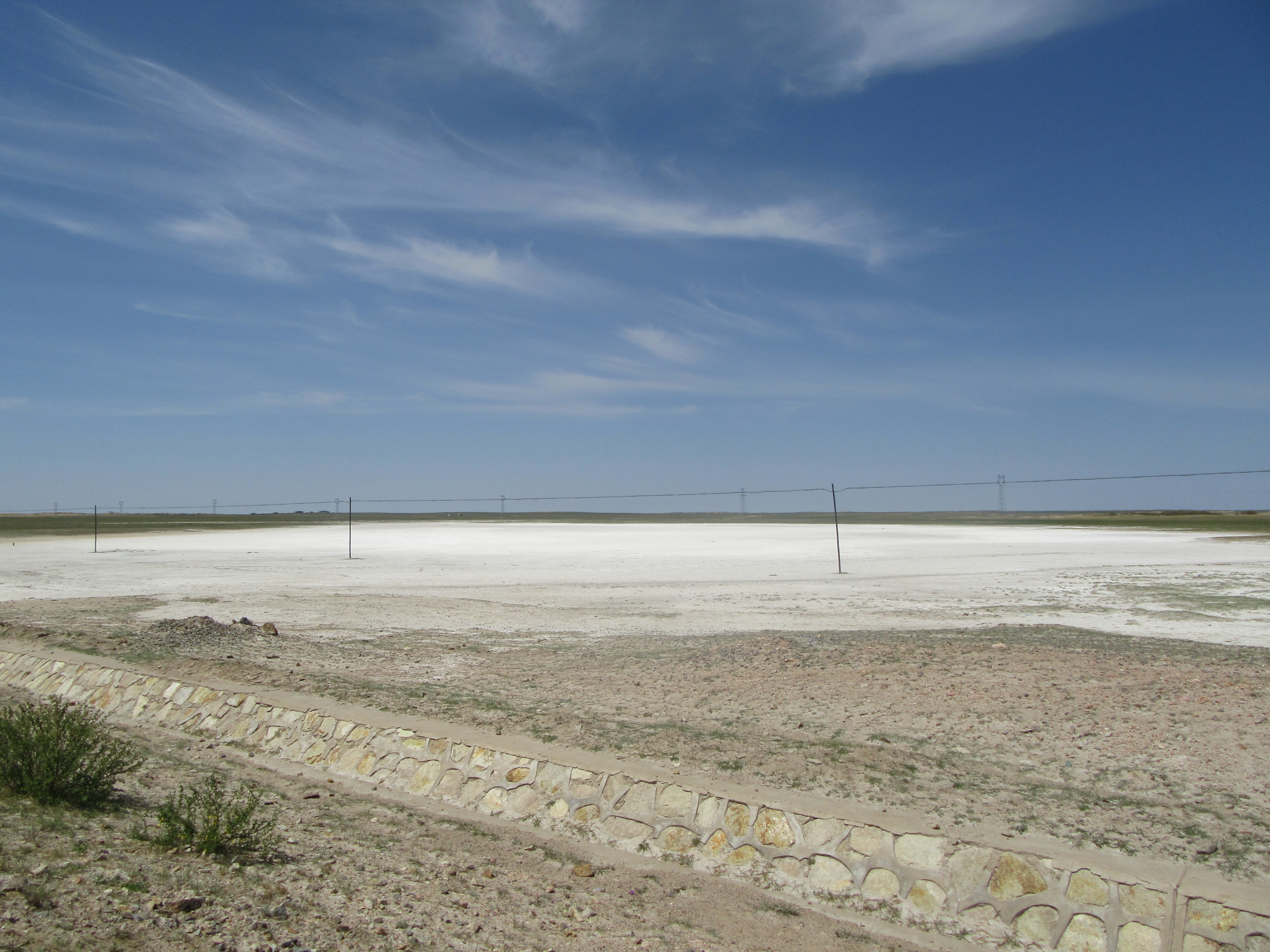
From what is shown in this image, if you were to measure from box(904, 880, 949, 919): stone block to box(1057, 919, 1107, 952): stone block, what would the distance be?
0.75 metres

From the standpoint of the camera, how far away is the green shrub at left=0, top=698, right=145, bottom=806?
660cm

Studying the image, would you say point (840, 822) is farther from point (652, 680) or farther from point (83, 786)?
point (83, 786)

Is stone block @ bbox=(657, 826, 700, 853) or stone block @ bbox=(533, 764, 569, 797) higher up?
stone block @ bbox=(533, 764, 569, 797)

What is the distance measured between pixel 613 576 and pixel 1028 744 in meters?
20.4

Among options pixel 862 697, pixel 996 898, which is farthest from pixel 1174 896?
pixel 862 697

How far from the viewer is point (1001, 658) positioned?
38.4 ft

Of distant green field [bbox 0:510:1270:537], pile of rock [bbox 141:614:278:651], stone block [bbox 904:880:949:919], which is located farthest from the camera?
distant green field [bbox 0:510:1270:537]

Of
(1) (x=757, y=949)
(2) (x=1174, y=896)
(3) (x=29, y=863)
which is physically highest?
(3) (x=29, y=863)

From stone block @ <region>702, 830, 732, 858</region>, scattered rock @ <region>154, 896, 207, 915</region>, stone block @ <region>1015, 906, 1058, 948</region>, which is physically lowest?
stone block @ <region>1015, 906, 1058, 948</region>

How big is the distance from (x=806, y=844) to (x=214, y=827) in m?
4.25

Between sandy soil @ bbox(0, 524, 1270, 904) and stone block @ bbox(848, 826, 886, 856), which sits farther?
sandy soil @ bbox(0, 524, 1270, 904)

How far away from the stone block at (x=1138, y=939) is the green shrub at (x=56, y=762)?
7.42 metres

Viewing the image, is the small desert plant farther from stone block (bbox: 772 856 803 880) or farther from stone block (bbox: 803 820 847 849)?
stone block (bbox: 803 820 847 849)

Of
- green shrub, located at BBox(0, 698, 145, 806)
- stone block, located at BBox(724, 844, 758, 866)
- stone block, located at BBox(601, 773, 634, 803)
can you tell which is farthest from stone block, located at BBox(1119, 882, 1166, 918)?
green shrub, located at BBox(0, 698, 145, 806)
